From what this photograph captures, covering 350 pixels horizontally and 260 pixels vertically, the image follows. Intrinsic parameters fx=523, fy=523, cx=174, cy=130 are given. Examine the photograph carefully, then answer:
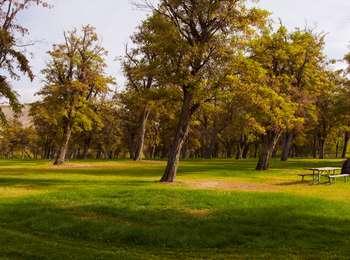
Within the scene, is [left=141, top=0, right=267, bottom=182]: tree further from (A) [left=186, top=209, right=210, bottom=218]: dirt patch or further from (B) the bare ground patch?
(A) [left=186, top=209, right=210, bottom=218]: dirt patch

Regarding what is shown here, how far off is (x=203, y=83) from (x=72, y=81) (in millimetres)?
26126

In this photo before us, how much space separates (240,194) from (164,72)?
386 inches

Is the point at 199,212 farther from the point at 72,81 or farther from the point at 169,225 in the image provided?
the point at 72,81

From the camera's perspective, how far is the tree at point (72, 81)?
53.2m

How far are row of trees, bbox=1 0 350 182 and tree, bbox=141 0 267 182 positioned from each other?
0.06 m

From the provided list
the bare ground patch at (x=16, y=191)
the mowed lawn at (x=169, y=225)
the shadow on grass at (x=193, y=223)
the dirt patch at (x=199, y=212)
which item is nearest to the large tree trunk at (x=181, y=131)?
the mowed lawn at (x=169, y=225)

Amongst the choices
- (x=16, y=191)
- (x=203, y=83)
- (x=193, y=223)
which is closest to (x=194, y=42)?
(x=203, y=83)

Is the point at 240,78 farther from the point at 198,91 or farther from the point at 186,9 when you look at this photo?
the point at 186,9

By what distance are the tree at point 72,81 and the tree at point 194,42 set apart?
2353cm

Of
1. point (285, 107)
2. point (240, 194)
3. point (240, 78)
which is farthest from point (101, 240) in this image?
point (285, 107)

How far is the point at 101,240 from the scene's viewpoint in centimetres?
1541

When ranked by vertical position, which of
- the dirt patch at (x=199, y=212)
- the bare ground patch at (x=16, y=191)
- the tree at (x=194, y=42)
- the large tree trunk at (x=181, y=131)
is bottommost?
the bare ground patch at (x=16, y=191)

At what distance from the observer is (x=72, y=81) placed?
52.9 m

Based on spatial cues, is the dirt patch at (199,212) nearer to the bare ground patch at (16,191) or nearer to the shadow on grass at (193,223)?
the shadow on grass at (193,223)
